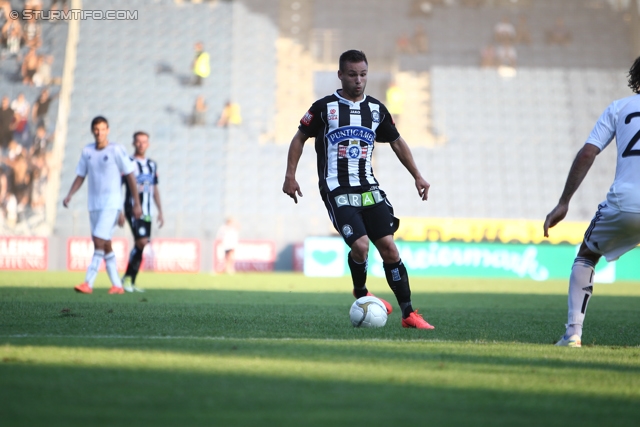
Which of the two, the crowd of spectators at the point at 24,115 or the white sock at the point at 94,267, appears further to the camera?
the crowd of spectators at the point at 24,115

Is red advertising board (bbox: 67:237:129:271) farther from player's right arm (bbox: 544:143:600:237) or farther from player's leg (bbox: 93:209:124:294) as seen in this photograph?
player's right arm (bbox: 544:143:600:237)

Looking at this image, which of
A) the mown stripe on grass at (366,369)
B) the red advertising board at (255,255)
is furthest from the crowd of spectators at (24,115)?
the mown stripe on grass at (366,369)

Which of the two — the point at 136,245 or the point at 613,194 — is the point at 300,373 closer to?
the point at 613,194

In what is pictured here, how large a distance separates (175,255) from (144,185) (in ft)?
46.3

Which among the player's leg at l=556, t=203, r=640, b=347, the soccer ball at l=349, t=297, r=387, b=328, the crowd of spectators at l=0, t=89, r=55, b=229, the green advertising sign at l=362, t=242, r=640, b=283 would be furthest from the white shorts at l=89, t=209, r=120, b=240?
the crowd of spectators at l=0, t=89, r=55, b=229

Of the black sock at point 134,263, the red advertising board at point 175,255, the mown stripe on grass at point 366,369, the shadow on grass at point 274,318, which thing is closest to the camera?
the mown stripe on grass at point 366,369

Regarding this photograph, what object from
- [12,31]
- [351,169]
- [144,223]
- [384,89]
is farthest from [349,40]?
[351,169]

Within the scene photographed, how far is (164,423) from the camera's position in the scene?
126 inches

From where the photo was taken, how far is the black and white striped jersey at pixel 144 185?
13.4 metres

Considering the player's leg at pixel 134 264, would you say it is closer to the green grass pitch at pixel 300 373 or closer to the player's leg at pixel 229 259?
the green grass pitch at pixel 300 373

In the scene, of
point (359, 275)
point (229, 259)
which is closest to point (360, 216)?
point (359, 275)

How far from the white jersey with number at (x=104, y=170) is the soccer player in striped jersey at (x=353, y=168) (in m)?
5.03

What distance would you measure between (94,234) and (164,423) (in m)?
9.15

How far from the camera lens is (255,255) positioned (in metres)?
28.1
